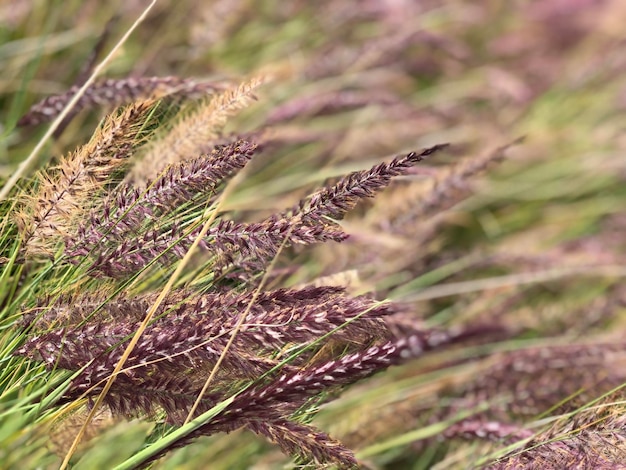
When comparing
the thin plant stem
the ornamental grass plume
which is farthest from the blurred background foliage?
the thin plant stem

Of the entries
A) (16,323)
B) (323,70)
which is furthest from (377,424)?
(323,70)

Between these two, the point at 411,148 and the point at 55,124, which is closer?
the point at 55,124

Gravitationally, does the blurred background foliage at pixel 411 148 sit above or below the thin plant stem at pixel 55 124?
below

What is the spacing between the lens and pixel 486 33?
8.80 ft

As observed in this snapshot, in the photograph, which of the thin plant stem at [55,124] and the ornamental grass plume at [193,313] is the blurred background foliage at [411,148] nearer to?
the ornamental grass plume at [193,313]

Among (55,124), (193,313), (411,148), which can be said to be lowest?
(411,148)

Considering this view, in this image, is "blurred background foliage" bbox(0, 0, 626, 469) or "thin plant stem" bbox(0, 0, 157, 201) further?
"blurred background foliage" bbox(0, 0, 626, 469)

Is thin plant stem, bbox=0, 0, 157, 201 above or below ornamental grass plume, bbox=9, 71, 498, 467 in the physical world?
above

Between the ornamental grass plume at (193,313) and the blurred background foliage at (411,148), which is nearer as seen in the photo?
the ornamental grass plume at (193,313)

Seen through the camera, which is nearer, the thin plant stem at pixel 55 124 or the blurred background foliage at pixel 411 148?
the thin plant stem at pixel 55 124

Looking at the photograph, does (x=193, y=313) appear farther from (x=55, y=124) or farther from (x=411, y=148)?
(x=411, y=148)

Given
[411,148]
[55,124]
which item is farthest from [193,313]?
[411,148]

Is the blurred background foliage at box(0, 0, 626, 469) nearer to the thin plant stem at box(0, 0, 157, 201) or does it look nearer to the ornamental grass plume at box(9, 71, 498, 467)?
the ornamental grass plume at box(9, 71, 498, 467)

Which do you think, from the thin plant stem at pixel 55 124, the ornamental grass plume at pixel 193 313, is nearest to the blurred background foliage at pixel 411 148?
the ornamental grass plume at pixel 193 313
